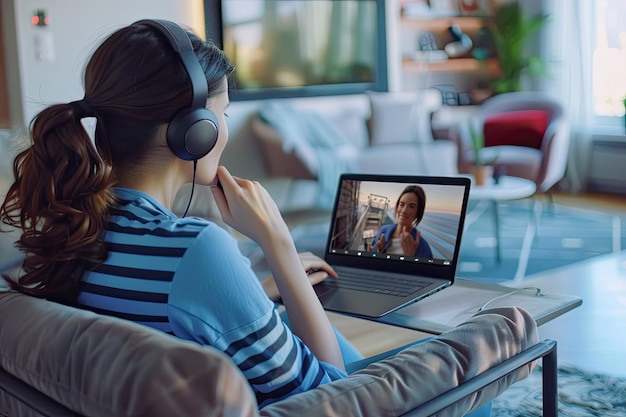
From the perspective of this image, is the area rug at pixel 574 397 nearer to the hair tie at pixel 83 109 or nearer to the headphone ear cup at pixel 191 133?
the headphone ear cup at pixel 191 133

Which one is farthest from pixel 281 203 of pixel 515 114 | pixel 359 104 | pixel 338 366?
pixel 338 366

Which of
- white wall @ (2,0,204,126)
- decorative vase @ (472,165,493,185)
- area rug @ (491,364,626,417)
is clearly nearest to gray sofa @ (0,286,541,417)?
area rug @ (491,364,626,417)

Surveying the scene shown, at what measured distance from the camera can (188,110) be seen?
3.59 feet

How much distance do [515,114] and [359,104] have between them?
47.7 inches

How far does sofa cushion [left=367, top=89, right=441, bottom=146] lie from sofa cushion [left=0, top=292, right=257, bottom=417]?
505cm

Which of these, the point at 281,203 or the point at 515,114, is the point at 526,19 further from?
the point at 281,203

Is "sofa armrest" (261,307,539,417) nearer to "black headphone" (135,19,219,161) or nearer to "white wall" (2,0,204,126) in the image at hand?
"black headphone" (135,19,219,161)

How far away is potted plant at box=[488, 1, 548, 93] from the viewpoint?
671 centimetres

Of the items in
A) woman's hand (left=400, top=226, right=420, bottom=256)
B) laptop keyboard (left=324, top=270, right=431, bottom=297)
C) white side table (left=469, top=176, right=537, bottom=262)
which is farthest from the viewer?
white side table (left=469, top=176, right=537, bottom=262)

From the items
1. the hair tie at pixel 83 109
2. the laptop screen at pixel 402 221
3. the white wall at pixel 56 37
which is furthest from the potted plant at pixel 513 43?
the hair tie at pixel 83 109

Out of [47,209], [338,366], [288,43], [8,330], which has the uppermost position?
[288,43]

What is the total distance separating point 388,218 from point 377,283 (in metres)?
0.18

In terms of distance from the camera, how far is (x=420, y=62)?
6770 mm

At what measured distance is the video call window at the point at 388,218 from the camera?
5.77 feet
